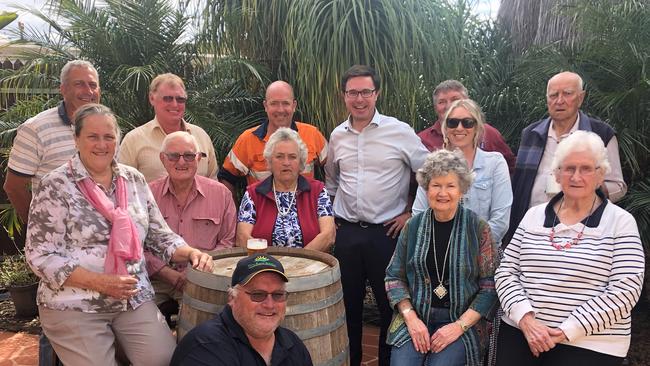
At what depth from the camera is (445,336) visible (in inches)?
106

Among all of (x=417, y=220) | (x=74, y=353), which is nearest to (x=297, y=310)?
(x=417, y=220)

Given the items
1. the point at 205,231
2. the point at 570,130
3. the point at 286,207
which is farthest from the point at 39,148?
the point at 570,130

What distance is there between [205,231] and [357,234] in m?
0.91

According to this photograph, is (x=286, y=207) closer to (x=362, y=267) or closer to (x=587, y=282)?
Answer: (x=362, y=267)

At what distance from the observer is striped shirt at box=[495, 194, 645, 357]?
7.81ft

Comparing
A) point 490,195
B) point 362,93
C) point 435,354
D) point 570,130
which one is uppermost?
point 362,93

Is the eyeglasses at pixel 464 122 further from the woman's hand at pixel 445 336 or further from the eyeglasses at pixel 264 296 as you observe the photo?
the eyeglasses at pixel 264 296

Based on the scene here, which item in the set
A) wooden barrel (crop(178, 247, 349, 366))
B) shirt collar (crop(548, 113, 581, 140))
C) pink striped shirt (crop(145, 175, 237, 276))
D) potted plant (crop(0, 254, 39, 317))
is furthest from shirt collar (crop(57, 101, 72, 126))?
shirt collar (crop(548, 113, 581, 140))

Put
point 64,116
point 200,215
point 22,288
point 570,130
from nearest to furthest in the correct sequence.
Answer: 1. point 200,215
2. point 570,130
3. point 64,116
4. point 22,288

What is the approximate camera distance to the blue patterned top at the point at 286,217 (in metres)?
3.31

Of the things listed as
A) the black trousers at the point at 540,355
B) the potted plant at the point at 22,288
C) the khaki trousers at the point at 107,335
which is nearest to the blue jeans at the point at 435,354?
the black trousers at the point at 540,355

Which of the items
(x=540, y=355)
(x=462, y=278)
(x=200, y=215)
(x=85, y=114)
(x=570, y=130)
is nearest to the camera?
(x=540, y=355)

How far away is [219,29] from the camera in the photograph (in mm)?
5332

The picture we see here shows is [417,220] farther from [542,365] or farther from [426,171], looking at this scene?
[542,365]
